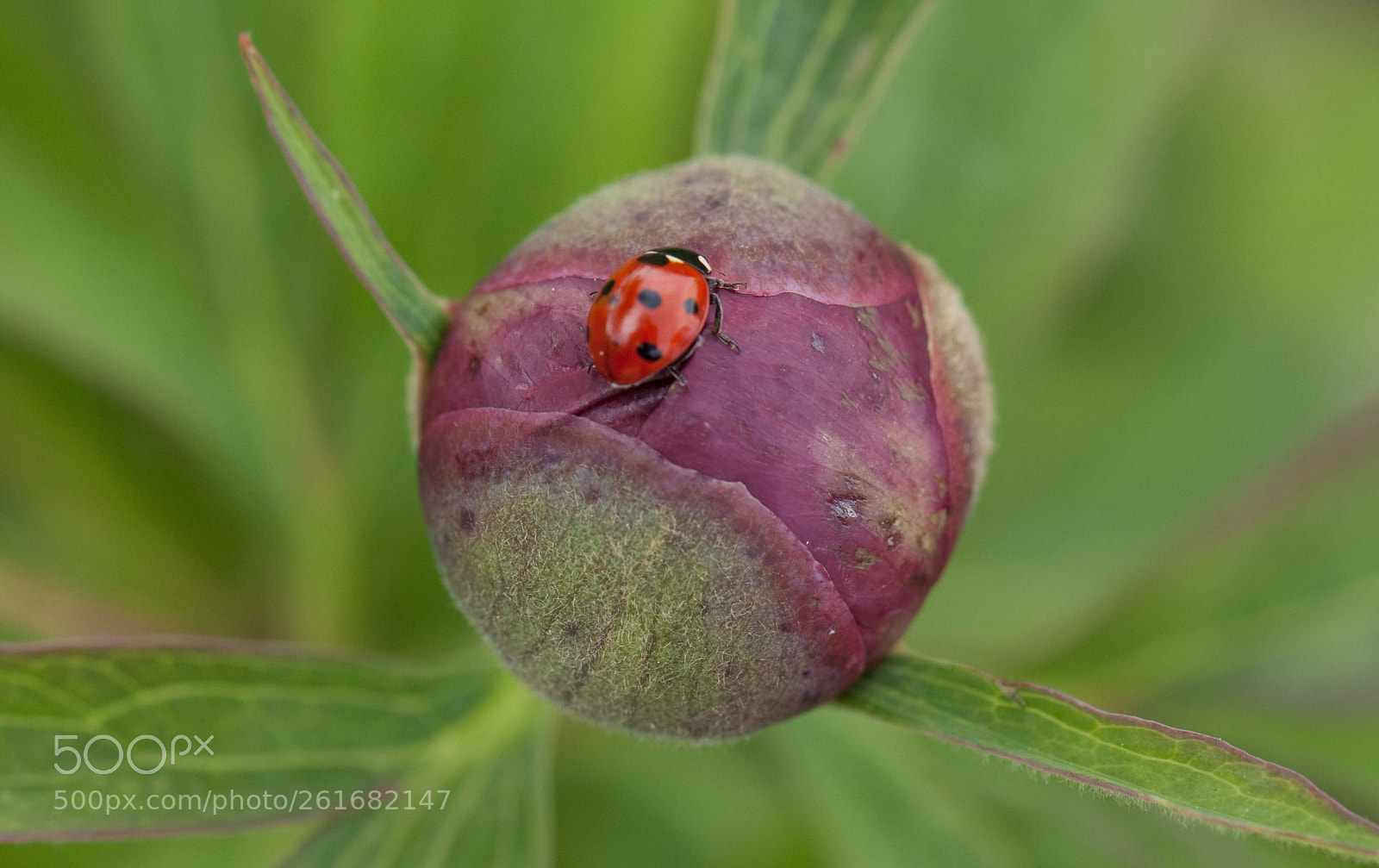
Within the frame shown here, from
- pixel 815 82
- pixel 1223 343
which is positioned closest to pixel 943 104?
pixel 815 82

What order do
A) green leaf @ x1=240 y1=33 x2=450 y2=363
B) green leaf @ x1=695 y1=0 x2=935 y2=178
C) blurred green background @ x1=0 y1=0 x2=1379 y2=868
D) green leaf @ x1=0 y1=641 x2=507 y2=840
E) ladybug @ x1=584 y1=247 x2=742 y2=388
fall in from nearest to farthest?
ladybug @ x1=584 y1=247 x2=742 y2=388
green leaf @ x1=240 y1=33 x2=450 y2=363
green leaf @ x1=0 y1=641 x2=507 y2=840
green leaf @ x1=695 y1=0 x2=935 y2=178
blurred green background @ x1=0 y1=0 x2=1379 y2=868

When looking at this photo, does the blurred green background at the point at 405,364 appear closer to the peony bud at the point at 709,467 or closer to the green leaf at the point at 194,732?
the green leaf at the point at 194,732

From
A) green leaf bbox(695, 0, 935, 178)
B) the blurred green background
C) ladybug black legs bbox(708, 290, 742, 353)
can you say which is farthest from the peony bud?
the blurred green background

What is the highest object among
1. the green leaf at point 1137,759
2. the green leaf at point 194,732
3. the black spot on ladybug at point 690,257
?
the black spot on ladybug at point 690,257

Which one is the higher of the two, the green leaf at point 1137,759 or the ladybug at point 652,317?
the ladybug at point 652,317

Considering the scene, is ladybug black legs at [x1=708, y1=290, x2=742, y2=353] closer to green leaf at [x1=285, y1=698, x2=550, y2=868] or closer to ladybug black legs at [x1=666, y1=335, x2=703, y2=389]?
ladybug black legs at [x1=666, y1=335, x2=703, y2=389]

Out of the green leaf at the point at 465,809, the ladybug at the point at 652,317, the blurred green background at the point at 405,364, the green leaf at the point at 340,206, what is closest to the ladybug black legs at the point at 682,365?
the ladybug at the point at 652,317
